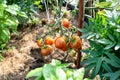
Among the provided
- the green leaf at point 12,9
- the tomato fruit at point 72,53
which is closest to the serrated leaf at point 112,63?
the tomato fruit at point 72,53

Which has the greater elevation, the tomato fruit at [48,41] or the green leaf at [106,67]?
the tomato fruit at [48,41]

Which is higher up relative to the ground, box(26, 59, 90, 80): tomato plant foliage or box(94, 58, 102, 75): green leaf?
box(26, 59, 90, 80): tomato plant foliage

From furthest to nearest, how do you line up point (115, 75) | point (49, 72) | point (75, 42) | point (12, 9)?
point (12, 9), point (75, 42), point (115, 75), point (49, 72)

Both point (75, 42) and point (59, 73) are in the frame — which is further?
point (75, 42)

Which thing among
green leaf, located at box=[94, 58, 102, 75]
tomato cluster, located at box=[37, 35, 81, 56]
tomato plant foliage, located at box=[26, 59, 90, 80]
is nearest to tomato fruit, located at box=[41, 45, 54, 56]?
tomato cluster, located at box=[37, 35, 81, 56]

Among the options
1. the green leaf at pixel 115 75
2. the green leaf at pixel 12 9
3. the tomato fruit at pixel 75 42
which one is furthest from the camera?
the green leaf at pixel 12 9

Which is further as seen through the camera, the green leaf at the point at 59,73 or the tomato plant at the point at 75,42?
the tomato plant at the point at 75,42

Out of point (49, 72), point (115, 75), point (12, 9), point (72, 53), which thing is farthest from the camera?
point (72, 53)

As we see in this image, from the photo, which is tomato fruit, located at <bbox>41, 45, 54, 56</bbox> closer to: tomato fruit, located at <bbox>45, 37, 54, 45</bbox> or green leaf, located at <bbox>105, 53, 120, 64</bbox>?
tomato fruit, located at <bbox>45, 37, 54, 45</bbox>

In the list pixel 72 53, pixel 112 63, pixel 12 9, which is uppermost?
pixel 12 9

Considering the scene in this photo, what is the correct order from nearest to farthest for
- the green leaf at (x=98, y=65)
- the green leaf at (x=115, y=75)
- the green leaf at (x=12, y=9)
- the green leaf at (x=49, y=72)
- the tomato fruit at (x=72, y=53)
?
the green leaf at (x=49, y=72) → the green leaf at (x=115, y=75) → the green leaf at (x=98, y=65) → the green leaf at (x=12, y=9) → the tomato fruit at (x=72, y=53)

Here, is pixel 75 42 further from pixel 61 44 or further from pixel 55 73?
pixel 55 73

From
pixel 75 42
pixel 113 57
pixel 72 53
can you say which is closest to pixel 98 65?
pixel 113 57

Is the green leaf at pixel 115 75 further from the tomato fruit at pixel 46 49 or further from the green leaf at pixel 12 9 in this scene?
the green leaf at pixel 12 9
